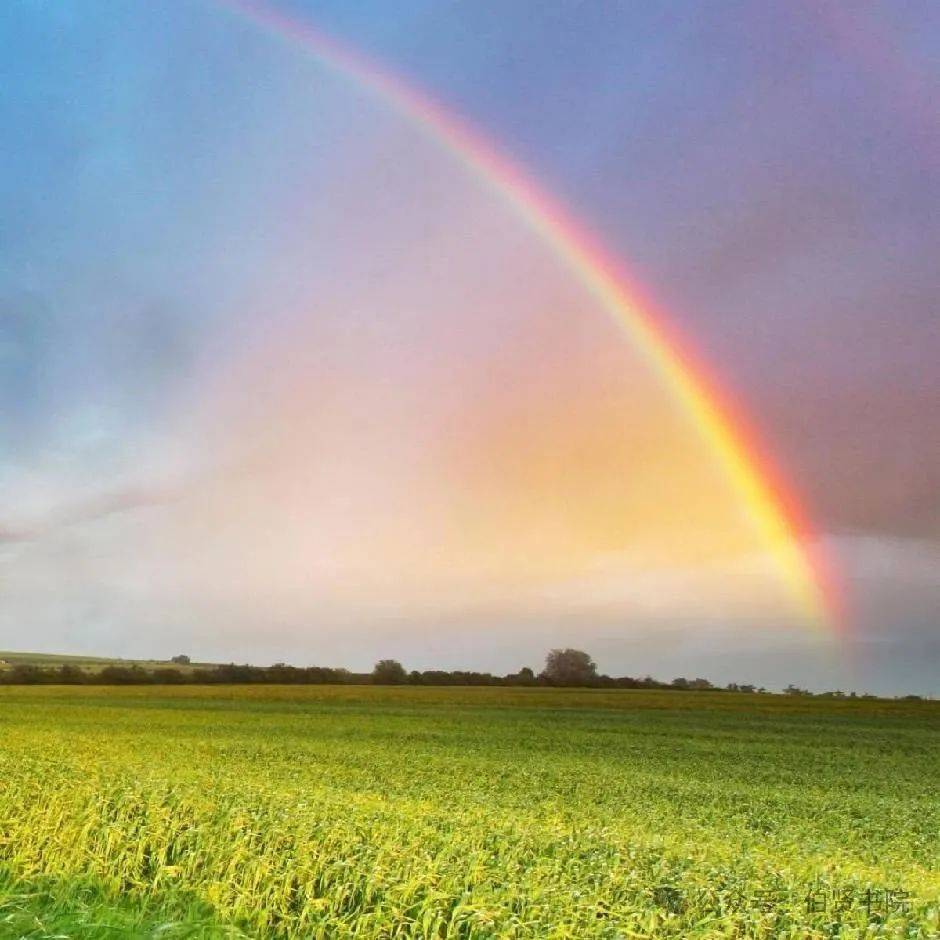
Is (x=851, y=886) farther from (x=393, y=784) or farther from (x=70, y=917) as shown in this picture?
(x=393, y=784)

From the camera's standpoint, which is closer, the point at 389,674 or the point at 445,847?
the point at 445,847

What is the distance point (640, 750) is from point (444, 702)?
4223cm

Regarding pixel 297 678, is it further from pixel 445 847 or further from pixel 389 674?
pixel 445 847

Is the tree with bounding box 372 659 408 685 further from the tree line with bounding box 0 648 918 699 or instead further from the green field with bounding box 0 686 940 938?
the green field with bounding box 0 686 940 938

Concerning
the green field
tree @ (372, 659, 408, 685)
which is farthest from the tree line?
the green field

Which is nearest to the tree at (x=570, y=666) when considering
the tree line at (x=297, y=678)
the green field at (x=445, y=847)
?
the tree line at (x=297, y=678)

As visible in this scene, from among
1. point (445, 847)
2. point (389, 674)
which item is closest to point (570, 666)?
point (389, 674)

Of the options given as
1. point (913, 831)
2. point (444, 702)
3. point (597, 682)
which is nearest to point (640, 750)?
point (913, 831)

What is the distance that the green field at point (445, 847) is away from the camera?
7.85 metres

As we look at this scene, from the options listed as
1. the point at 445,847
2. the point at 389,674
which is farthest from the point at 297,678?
the point at 445,847

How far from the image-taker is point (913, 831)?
55.4ft

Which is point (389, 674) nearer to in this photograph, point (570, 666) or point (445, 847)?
point (570, 666)

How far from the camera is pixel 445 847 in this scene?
9.48m

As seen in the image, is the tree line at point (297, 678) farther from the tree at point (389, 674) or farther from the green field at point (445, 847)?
the green field at point (445, 847)
